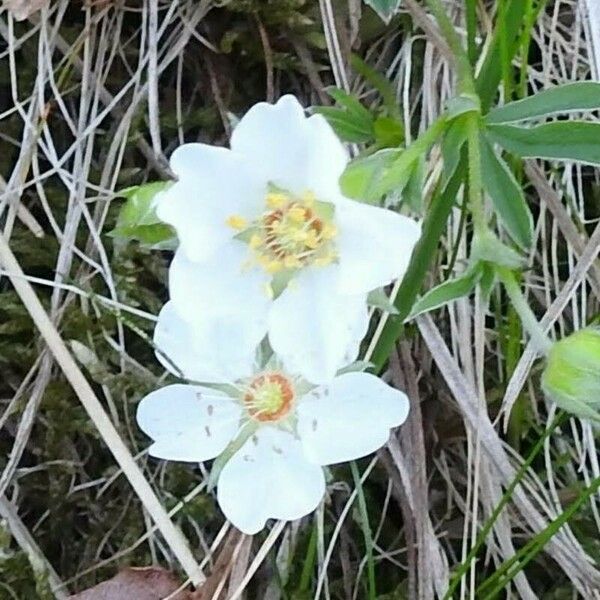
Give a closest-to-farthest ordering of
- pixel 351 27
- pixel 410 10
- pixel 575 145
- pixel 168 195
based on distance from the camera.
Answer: pixel 168 195, pixel 575 145, pixel 410 10, pixel 351 27

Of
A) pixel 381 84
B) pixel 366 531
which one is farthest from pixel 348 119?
pixel 366 531

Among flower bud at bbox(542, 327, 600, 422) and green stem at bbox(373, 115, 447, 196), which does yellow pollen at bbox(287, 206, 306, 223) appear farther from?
flower bud at bbox(542, 327, 600, 422)

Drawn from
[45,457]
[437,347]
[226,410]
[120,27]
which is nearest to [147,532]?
[45,457]

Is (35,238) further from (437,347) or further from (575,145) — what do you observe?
(575,145)

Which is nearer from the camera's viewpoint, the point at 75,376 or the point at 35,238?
the point at 75,376

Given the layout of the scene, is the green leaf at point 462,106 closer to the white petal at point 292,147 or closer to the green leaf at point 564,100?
the green leaf at point 564,100

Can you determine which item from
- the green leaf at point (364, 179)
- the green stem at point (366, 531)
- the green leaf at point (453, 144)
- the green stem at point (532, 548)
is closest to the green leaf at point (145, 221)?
the green leaf at point (364, 179)
